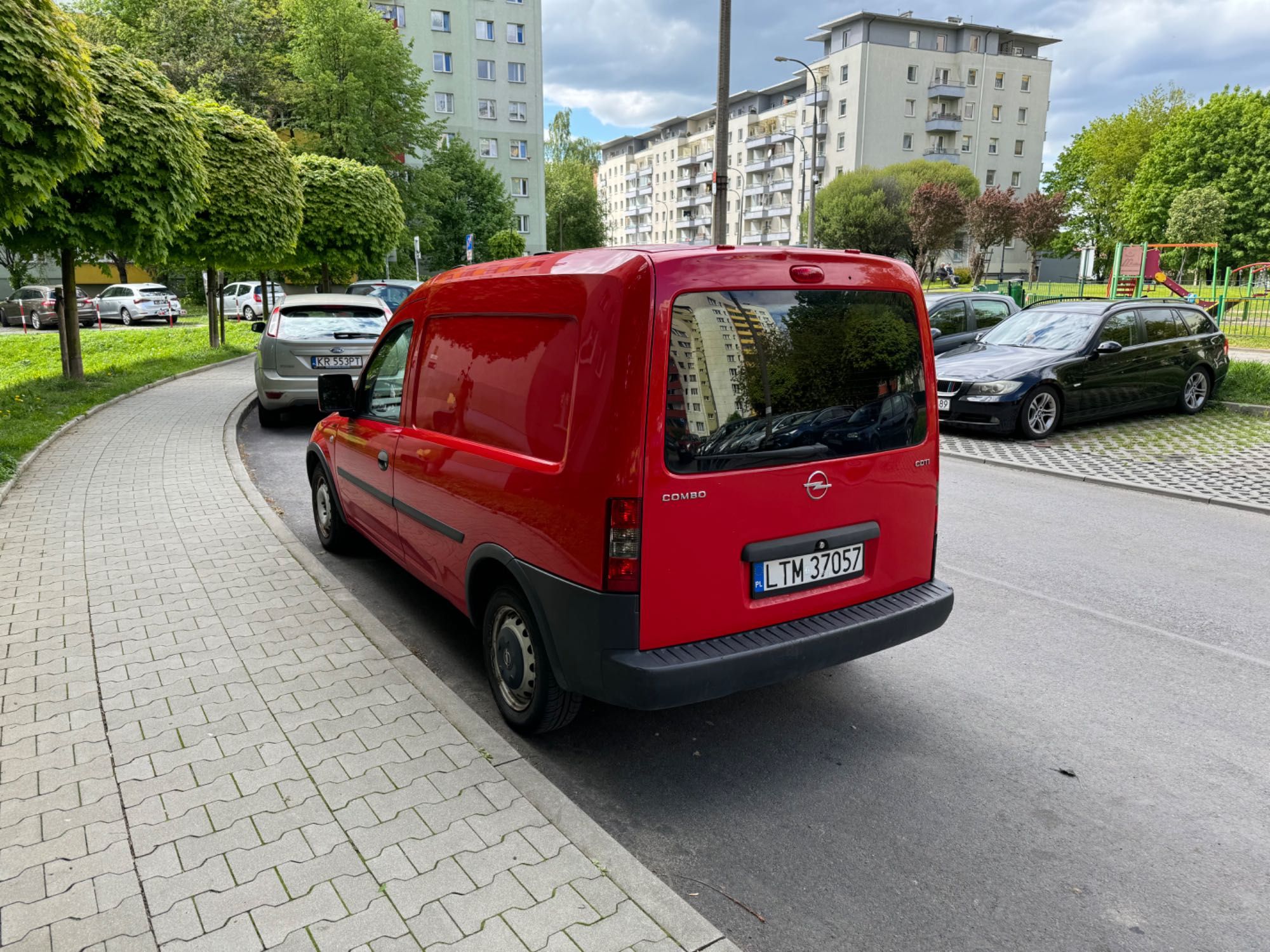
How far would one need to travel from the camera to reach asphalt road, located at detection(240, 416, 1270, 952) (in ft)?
8.79

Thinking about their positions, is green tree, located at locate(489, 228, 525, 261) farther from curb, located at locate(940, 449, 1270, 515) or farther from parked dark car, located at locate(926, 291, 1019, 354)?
curb, located at locate(940, 449, 1270, 515)

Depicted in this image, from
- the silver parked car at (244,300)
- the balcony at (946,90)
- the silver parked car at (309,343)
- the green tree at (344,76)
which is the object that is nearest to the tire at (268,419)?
the silver parked car at (309,343)

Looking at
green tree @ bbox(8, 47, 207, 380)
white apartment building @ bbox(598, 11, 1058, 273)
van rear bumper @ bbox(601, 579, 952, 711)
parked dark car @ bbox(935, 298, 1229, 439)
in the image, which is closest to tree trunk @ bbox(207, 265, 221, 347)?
green tree @ bbox(8, 47, 207, 380)

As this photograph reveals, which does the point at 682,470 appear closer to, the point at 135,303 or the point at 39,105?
the point at 39,105

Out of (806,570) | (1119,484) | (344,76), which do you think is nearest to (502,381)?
(806,570)

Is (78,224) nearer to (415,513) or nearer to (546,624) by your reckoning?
(415,513)

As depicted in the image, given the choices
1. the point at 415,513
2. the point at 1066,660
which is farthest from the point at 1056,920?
the point at 415,513

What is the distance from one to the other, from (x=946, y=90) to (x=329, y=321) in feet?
267

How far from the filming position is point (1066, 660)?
4.51 metres

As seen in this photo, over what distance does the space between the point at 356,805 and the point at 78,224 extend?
11.7 m

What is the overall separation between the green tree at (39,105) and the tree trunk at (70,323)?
4.89 meters

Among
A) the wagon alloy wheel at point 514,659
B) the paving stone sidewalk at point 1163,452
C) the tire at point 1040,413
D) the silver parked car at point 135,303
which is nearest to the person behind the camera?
the wagon alloy wheel at point 514,659

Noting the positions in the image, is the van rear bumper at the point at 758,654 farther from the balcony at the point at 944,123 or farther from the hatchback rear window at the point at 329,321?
the balcony at the point at 944,123

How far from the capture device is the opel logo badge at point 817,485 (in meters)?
3.35
